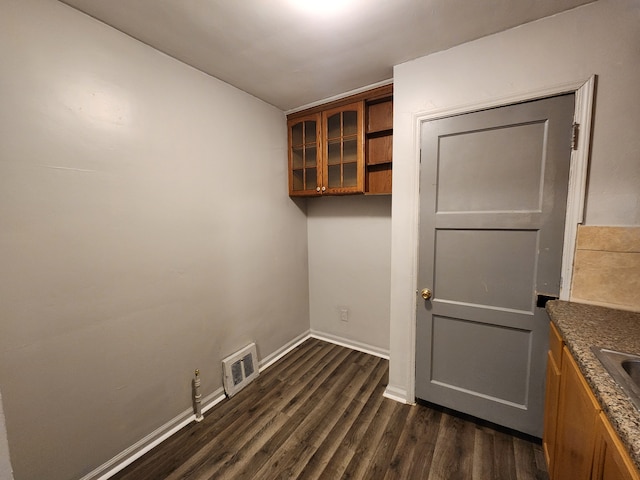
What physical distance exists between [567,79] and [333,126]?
1.56 m

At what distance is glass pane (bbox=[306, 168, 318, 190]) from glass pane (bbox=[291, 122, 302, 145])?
30cm

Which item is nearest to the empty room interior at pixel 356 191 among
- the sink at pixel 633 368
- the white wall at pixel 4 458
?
the sink at pixel 633 368

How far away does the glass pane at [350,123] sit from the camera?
226cm

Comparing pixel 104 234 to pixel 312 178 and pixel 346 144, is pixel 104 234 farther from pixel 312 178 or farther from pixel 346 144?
pixel 346 144

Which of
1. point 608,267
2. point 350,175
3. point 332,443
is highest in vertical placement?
point 350,175

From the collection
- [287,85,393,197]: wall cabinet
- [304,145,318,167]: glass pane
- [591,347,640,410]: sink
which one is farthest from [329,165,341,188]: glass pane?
[591,347,640,410]: sink

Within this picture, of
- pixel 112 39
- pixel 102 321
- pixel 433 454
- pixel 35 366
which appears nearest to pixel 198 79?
pixel 112 39

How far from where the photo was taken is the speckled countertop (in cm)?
67

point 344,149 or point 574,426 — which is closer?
point 574,426

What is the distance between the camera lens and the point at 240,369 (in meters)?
2.16

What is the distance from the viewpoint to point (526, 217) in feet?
4.90

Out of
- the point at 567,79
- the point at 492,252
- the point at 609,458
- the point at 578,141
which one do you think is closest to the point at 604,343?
the point at 609,458

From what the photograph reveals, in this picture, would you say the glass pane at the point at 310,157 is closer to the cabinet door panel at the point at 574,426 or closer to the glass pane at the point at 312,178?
the glass pane at the point at 312,178

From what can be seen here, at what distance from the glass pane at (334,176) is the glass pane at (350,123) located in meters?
0.30
